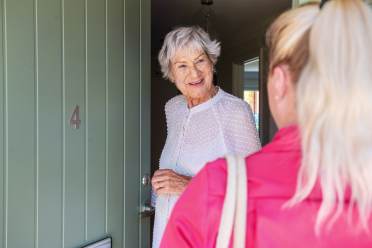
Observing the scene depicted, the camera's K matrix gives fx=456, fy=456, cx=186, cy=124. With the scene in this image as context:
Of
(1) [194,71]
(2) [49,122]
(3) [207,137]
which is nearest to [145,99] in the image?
(1) [194,71]

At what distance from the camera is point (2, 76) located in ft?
3.98

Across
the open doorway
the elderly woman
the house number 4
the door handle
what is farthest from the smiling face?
the open doorway

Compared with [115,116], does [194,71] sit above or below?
above

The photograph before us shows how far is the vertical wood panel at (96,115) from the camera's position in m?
1.55

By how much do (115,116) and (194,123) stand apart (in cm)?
29

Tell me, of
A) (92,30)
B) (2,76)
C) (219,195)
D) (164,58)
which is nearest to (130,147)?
(164,58)

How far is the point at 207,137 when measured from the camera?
1.56m

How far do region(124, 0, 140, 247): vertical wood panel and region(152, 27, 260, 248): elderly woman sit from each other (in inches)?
5.1

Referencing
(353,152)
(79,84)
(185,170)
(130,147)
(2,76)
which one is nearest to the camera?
(353,152)

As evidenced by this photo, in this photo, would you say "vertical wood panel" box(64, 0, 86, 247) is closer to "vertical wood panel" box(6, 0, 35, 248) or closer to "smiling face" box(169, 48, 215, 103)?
"vertical wood panel" box(6, 0, 35, 248)

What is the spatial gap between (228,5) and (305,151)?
307 centimetres

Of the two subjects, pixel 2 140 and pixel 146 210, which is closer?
pixel 2 140

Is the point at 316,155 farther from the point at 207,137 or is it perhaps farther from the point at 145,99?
the point at 145,99

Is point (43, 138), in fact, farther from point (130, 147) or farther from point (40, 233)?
point (130, 147)
